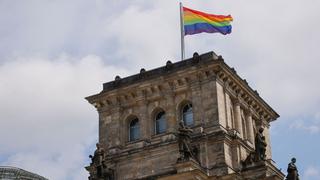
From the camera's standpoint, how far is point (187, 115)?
141ft

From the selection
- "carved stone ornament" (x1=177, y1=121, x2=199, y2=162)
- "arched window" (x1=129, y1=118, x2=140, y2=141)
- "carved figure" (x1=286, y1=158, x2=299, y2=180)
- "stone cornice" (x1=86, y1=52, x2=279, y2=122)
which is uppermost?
"stone cornice" (x1=86, y1=52, x2=279, y2=122)

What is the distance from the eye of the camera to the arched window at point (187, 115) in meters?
42.8

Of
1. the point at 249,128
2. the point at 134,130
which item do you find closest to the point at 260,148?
the point at 249,128

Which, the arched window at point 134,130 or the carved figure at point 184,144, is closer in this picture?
the carved figure at point 184,144

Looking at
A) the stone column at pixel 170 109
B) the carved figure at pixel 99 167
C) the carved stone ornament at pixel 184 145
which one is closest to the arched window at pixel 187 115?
the stone column at pixel 170 109

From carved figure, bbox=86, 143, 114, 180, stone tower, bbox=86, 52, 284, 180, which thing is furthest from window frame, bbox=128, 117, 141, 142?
carved figure, bbox=86, 143, 114, 180

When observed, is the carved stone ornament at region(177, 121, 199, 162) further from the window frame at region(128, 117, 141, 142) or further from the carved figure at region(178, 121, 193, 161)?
the window frame at region(128, 117, 141, 142)

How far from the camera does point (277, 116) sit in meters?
49.2

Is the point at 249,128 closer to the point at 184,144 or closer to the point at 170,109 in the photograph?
the point at 170,109

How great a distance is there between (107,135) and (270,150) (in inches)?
462

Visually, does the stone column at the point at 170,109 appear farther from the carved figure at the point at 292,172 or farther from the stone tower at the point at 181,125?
the carved figure at the point at 292,172

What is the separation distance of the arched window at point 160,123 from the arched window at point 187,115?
4.46 feet

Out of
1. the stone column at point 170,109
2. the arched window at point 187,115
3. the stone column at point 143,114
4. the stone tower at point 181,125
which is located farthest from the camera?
the stone column at point 143,114

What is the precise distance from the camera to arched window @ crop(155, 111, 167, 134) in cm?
4364
